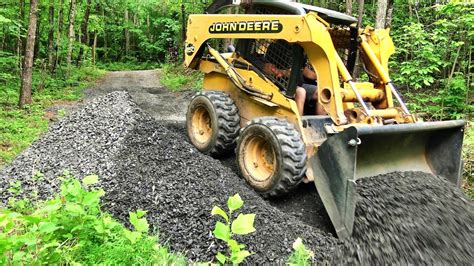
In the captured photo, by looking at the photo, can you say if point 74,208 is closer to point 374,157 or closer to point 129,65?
point 374,157

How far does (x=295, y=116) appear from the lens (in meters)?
5.14

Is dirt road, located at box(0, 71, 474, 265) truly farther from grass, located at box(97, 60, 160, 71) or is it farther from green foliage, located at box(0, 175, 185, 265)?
grass, located at box(97, 60, 160, 71)

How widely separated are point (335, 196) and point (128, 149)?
8.61 feet

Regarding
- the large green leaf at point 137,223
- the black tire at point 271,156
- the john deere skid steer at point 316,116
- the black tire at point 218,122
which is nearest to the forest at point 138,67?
the large green leaf at point 137,223

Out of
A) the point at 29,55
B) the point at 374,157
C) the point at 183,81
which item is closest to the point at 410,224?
the point at 374,157

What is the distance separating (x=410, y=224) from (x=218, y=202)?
6.09ft

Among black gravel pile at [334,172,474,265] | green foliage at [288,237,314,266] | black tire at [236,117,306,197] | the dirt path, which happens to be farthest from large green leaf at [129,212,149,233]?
the dirt path

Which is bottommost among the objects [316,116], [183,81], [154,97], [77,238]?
[77,238]

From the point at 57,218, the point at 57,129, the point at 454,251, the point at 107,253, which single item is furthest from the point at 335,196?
the point at 57,129

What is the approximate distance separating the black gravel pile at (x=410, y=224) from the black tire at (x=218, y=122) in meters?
2.24

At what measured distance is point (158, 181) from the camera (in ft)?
15.3

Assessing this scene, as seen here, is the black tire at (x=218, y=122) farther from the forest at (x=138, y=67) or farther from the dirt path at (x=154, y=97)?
the dirt path at (x=154, y=97)

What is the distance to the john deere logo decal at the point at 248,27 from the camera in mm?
5340

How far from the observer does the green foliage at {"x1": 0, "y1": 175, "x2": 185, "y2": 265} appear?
7.79ft
